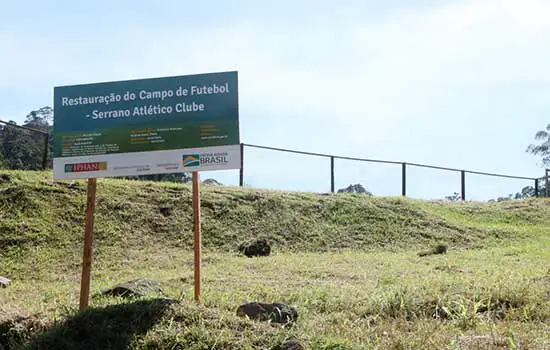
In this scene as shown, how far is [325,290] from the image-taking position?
734cm

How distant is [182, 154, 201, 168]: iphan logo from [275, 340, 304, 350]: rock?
2.12 meters

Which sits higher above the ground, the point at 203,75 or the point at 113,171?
the point at 203,75

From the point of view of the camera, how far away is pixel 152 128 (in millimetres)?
6352

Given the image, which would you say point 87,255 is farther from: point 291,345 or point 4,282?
point 4,282

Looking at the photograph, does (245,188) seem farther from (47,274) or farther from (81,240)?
(47,274)

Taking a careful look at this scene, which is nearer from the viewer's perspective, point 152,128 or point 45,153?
point 152,128

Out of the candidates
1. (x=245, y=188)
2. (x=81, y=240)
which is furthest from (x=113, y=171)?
(x=245, y=188)

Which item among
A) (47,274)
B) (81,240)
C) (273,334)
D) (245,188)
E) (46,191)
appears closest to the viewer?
(273,334)

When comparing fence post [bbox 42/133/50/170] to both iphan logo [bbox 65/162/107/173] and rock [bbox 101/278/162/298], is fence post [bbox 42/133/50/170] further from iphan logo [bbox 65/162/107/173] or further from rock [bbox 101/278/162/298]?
iphan logo [bbox 65/162/107/173]

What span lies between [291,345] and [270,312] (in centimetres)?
84

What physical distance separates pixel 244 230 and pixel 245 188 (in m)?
2.93

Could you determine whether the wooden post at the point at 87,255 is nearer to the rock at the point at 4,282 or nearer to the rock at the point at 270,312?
the rock at the point at 270,312

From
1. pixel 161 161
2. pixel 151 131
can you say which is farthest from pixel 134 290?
pixel 151 131

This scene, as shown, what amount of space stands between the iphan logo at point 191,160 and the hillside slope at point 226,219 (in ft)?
22.0
